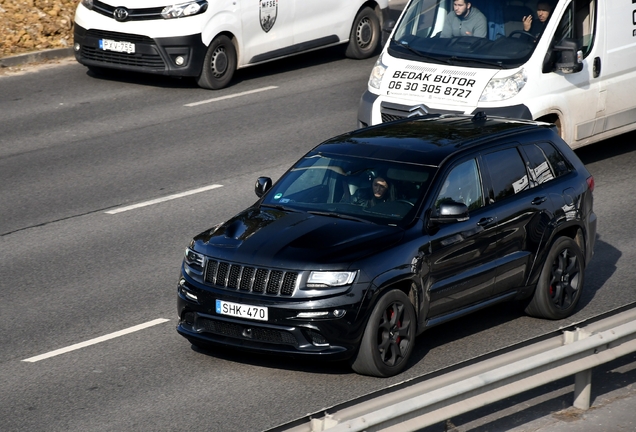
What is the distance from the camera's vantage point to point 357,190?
28.2 ft

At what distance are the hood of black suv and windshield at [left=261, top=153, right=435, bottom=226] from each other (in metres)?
0.16

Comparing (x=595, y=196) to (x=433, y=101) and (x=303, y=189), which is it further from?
(x=303, y=189)

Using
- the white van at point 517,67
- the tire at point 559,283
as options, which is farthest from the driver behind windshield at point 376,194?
the white van at point 517,67

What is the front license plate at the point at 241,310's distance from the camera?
7.70 metres

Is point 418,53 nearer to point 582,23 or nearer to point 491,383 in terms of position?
point 582,23

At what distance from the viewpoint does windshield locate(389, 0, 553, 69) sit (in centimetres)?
1309

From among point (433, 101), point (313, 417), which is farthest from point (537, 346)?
point (433, 101)

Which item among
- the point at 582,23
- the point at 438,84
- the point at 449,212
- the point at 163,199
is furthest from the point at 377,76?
the point at 449,212

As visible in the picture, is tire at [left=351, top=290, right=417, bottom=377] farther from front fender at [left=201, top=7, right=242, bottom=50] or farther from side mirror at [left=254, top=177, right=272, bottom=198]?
front fender at [left=201, top=7, right=242, bottom=50]

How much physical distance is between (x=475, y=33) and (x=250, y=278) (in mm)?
6573

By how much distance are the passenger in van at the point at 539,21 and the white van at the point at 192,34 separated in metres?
5.54

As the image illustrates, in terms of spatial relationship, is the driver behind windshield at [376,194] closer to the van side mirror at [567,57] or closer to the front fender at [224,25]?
the van side mirror at [567,57]

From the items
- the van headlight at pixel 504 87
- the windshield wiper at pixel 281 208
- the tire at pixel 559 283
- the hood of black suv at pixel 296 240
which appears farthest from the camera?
the van headlight at pixel 504 87

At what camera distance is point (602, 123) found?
13.7 m
